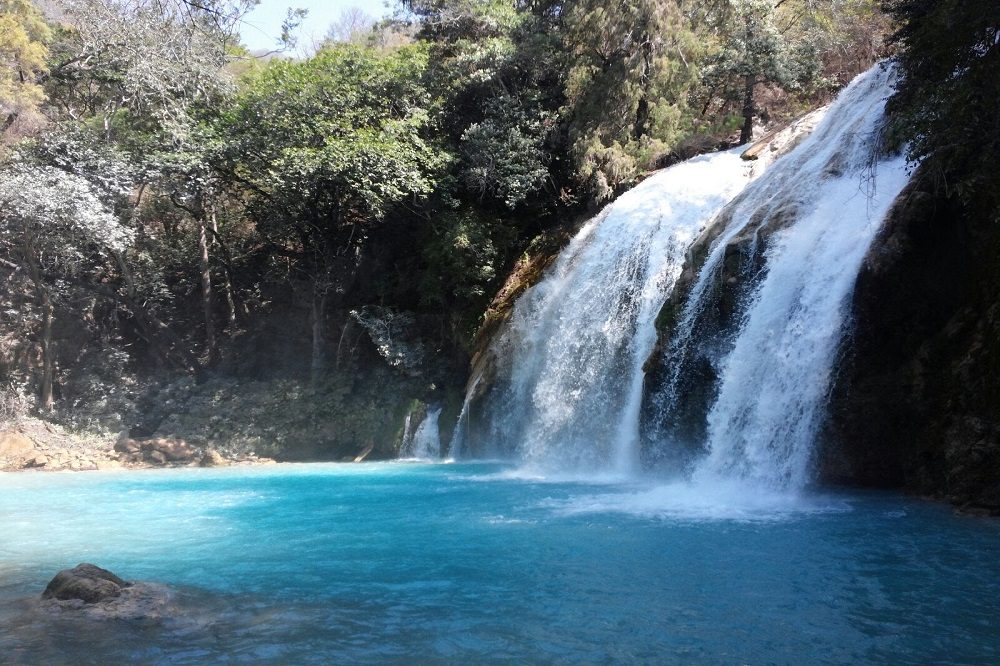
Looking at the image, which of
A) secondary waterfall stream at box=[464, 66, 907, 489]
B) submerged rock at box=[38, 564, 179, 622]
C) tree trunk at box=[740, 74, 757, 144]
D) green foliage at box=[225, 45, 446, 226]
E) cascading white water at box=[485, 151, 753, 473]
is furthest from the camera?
tree trunk at box=[740, 74, 757, 144]

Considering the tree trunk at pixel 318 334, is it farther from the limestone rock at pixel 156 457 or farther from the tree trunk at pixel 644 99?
the tree trunk at pixel 644 99

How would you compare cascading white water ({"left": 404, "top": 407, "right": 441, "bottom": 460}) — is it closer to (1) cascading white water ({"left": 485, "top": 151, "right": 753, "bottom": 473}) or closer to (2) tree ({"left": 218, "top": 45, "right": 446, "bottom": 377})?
(1) cascading white water ({"left": 485, "top": 151, "right": 753, "bottom": 473})

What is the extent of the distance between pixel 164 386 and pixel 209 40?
54.3 ft

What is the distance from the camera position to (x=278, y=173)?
65.9ft

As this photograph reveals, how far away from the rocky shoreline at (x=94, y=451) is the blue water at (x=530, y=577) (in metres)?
6.81

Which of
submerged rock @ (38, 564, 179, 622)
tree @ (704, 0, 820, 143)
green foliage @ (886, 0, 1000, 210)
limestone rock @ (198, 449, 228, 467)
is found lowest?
submerged rock @ (38, 564, 179, 622)

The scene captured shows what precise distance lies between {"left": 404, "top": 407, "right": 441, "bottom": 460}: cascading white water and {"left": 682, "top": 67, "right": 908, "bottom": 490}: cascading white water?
873 cm

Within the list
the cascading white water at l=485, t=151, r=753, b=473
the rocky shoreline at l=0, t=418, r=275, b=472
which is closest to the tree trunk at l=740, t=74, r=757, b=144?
the cascading white water at l=485, t=151, r=753, b=473

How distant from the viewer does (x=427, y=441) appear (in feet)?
63.4

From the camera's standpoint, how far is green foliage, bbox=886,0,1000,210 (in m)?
8.58

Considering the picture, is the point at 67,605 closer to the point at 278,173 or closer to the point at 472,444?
the point at 472,444

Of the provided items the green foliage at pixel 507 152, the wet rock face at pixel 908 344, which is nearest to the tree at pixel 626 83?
the green foliage at pixel 507 152

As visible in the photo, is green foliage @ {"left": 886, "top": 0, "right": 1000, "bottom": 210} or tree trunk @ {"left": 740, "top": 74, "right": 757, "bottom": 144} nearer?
green foliage @ {"left": 886, "top": 0, "right": 1000, "bottom": 210}

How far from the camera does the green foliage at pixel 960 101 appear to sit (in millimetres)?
8578
